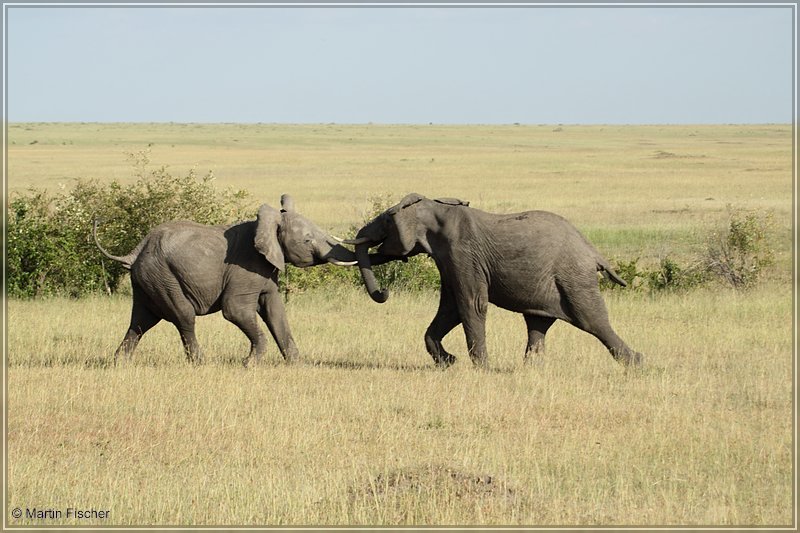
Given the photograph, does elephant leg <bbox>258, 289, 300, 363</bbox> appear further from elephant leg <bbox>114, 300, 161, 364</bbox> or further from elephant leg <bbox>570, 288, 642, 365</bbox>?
elephant leg <bbox>570, 288, 642, 365</bbox>

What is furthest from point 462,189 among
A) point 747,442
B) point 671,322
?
point 747,442

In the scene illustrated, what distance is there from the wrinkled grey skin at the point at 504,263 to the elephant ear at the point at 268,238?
115 centimetres

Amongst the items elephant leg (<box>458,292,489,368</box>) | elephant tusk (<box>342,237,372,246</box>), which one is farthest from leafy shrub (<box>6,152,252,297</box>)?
elephant leg (<box>458,292,489,368</box>)

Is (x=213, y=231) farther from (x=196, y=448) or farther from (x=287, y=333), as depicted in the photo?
(x=196, y=448)

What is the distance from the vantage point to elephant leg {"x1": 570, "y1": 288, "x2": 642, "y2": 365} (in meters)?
12.5

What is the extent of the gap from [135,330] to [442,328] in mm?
3545

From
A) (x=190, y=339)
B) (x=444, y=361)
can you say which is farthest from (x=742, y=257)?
(x=190, y=339)

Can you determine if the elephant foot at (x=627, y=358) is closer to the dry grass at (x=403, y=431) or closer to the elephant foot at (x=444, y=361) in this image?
the dry grass at (x=403, y=431)

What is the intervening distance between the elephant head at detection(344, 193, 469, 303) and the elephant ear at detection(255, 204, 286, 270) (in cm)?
82

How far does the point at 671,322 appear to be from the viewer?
53.6 feet

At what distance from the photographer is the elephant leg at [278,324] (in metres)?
13.1

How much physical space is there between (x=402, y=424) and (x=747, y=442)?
2974 millimetres

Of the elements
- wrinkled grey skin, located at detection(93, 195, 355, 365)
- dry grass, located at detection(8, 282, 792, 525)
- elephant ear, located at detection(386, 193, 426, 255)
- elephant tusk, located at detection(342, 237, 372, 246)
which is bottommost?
dry grass, located at detection(8, 282, 792, 525)

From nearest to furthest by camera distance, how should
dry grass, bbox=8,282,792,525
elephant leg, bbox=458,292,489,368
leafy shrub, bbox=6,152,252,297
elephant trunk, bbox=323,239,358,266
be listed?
dry grass, bbox=8,282,792,525
elephant leg, bbox=458,292,489,368
elephant trunk, bbox=323,239,358,266
leafy shrub, bbox=6,152,252,297
